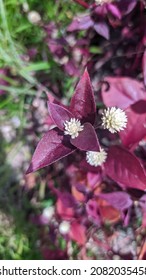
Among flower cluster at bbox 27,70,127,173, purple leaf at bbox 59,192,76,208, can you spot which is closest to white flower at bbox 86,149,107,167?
flower cluster at bbox 27,70,127,173

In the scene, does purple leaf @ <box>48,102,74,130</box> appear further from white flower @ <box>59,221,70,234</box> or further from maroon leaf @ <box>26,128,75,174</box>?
white flower @ <box>59,221,70,234</box>

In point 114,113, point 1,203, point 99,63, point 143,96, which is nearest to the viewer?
point 114,113

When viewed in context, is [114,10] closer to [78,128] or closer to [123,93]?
[123,93]

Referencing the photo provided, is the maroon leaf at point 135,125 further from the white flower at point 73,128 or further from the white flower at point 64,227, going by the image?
the white flower at point 64,227

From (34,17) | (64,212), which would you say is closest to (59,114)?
(64,212)

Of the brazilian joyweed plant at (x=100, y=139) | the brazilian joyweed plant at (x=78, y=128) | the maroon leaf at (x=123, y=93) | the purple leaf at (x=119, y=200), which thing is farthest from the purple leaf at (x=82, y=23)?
the purple leaf at (x=119, y=200)

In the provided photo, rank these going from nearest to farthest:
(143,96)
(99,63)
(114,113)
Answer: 1. (114,113)
2. (143,96)
3. (99,63)
